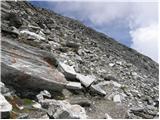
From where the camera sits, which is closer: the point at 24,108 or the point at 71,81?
the point at 24,108

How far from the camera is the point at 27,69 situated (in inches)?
663

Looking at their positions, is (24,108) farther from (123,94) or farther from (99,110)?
(123,94)

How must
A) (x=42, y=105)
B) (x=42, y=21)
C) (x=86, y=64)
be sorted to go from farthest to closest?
(x=42, y=21) < (x=86, y=64) < (x=42, y=105)

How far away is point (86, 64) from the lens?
82.4ft

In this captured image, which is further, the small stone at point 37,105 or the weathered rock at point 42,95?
the weathered rock at point 42,95

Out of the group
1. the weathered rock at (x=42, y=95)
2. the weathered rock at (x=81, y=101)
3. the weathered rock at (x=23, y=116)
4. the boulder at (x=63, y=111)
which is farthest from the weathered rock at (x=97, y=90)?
Result: the weathered rock at (x=23, y=116)

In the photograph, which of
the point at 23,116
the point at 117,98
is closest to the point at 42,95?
the point at 23,116

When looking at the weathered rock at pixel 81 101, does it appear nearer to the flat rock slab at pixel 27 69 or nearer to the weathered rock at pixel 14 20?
the flat rock slab at pixel 27 69

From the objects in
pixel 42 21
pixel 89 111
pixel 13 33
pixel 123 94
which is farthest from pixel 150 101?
pixel 42 21

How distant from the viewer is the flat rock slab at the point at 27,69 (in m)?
16.2

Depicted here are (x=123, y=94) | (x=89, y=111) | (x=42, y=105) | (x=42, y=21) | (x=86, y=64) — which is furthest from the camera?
(x=42, y=21)

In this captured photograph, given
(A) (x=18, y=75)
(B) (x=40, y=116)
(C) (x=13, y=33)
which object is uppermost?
(C) (x=13, y=33)

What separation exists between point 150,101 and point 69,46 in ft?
25.0

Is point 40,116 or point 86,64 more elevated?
point 86,64
